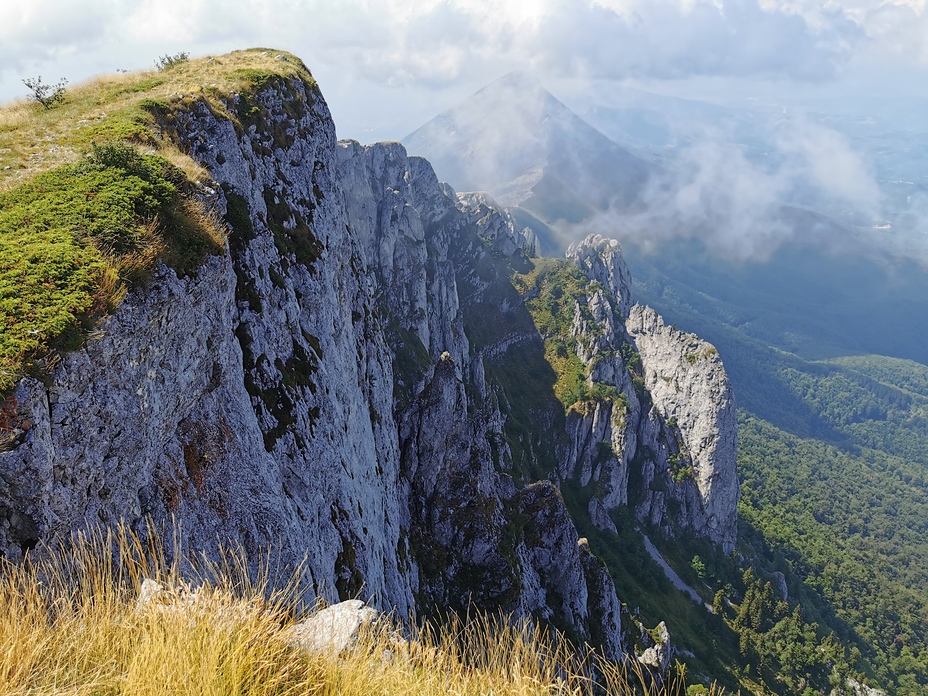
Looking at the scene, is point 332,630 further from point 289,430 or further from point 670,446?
point 670,446

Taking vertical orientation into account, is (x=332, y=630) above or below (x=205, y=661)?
below

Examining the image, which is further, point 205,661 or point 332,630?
point 332,630

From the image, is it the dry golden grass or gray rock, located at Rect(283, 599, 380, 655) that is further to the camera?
gray rock, located at Rect(283, 599, 380, 655)

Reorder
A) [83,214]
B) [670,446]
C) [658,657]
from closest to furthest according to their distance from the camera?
[83,214]
[658,657]
[670,446]

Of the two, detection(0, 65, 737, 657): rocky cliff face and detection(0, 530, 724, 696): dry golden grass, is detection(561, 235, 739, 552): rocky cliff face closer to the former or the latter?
detection(0, 65, 737, 657): rocky cliff face

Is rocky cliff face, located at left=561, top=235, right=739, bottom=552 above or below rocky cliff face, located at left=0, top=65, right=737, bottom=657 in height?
below

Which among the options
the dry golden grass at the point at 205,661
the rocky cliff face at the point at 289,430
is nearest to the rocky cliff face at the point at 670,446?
the rocky cliff face at the point at 289,430

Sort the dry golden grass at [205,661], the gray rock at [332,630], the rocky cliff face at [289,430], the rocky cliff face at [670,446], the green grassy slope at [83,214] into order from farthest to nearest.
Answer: the rocky cliff face at [670,446] < the rocky cliff face at [289,430] < the green grassy slope at [83,214] < the gray rock at [332,630] < the dry golden grass at [205,661]

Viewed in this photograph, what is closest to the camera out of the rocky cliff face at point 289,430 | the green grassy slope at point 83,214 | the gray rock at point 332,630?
the gray rock at point 332,630

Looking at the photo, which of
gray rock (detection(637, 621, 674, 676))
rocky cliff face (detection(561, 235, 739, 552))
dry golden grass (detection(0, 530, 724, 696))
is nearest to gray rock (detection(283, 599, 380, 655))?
dry golden grass (detection(0, 530, 724, 696))

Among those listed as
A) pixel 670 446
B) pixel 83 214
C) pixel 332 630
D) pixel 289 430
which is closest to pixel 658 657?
pixel 289 430

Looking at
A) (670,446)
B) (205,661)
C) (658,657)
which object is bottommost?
(670,446)

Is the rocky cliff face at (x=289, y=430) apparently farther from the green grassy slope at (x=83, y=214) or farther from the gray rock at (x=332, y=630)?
the gray rock at (x=332, y=630)

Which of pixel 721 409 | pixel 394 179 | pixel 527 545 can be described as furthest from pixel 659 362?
pixel 527 545
